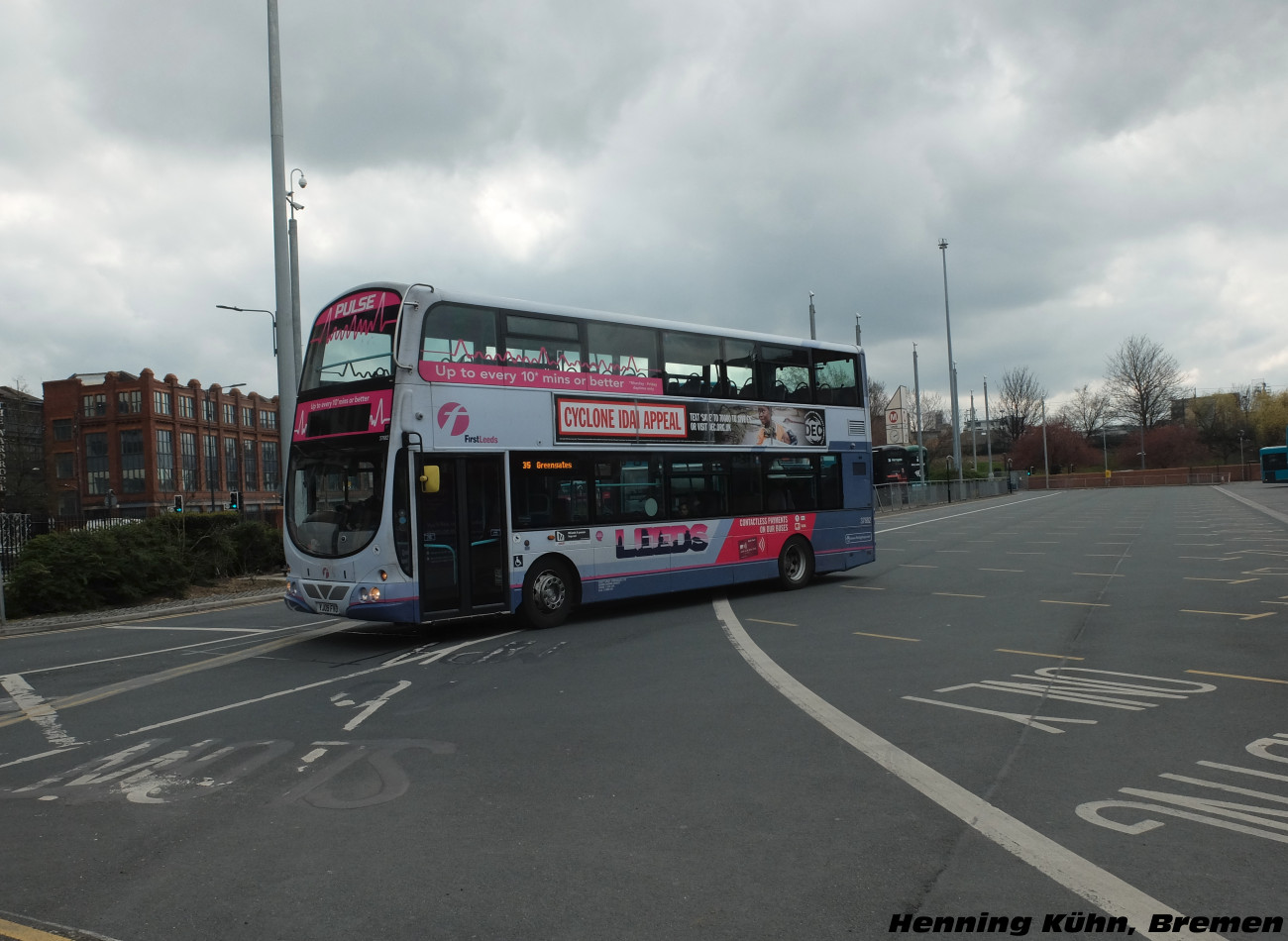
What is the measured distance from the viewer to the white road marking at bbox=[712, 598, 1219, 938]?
12.4 feet

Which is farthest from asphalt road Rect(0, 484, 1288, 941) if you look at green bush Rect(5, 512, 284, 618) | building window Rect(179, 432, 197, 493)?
building window Rect(179, 432, 197, 493)

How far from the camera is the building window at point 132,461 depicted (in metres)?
93.2

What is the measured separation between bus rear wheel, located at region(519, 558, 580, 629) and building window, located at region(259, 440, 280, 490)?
108 m

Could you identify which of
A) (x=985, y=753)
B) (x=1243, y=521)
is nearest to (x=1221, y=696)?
(x=985, y=753)

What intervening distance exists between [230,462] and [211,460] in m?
3.25

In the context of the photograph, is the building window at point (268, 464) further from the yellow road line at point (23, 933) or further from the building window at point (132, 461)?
the yellow road line at point (23, 933)

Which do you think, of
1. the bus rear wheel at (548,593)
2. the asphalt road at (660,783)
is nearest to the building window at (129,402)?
the asphalt road at (660,783)

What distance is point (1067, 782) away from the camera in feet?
17.6

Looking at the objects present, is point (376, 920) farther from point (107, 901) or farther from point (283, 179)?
point (283, 179)

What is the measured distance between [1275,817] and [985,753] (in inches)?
64.0

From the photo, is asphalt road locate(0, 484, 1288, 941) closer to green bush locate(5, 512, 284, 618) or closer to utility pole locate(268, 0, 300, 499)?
green bush locate(5, 512, 284, 618)

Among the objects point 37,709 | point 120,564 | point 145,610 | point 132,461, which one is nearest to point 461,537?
point 37,709

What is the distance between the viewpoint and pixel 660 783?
18.2 feet

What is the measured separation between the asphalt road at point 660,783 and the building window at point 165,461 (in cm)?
9157
